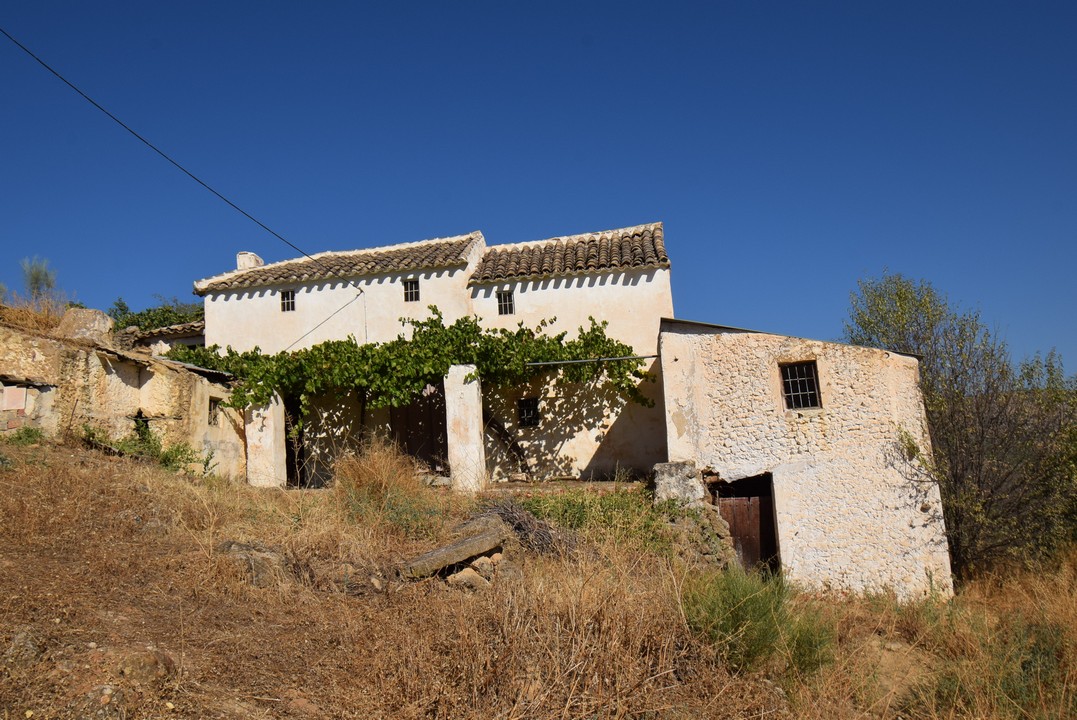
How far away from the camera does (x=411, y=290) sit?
54.8 feet

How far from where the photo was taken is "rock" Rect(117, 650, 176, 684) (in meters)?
4.80

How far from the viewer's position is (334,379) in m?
14.8

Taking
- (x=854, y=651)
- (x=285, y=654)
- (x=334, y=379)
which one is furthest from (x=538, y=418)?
(x=285, y=654)

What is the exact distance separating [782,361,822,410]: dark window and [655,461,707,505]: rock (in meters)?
2.17

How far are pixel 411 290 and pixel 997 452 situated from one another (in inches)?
499

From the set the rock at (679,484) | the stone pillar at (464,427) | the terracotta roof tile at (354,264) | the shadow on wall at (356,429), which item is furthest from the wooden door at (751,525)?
the terracotta roof tile at (354,264)

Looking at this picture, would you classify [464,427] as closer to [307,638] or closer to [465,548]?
[465,548]

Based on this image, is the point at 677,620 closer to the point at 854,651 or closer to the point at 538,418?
the point at 854,651

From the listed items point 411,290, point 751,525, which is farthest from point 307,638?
point 411,290

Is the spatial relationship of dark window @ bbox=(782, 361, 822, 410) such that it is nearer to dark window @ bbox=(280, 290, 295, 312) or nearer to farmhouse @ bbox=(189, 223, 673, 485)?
farmhouse @ bbox=(189, 223, 673, 485)

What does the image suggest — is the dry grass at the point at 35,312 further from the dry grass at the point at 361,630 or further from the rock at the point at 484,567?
the rock at the point at 484,567

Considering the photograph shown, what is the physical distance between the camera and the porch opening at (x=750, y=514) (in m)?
12.2

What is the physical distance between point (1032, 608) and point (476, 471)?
9333mm

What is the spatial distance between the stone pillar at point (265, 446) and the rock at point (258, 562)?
24.2 ft
